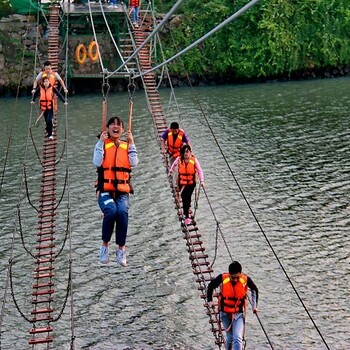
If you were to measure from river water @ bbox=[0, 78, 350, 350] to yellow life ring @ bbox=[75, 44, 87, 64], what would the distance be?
16.2ft

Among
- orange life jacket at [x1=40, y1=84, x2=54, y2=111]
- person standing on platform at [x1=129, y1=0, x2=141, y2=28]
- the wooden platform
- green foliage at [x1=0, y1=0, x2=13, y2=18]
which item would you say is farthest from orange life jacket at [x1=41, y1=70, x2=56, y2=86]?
green foliage at [x1=0, y1=0, x2=13, y2=18]

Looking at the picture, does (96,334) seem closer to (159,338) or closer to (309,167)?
(159,338)

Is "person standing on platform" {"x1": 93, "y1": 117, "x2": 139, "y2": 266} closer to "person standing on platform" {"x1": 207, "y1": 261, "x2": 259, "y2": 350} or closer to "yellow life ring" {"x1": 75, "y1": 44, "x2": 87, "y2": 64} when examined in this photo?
"person standing on platform" {"x1": 207, "y1": 261, "x2": 259, "y2": 350}

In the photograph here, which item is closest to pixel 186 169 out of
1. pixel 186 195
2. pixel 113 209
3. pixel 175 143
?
pixel 186 195

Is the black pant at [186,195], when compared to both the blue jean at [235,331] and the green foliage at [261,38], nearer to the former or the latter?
the blue jean at [235,331]

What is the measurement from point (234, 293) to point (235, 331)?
0.76 m

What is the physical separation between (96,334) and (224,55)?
100 feet

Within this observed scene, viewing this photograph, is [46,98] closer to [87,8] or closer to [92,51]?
[87,8]

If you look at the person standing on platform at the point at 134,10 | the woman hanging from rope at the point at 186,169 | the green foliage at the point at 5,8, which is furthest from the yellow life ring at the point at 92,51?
the woman hanging from rope at the point at 186,169

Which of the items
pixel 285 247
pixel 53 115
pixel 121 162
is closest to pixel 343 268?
pixel 285 247

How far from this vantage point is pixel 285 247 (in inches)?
830

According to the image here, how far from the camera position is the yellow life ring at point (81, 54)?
1608 inches

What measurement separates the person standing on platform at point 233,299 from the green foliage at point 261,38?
32582 millimetres

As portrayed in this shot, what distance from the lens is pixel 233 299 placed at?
1274cm
